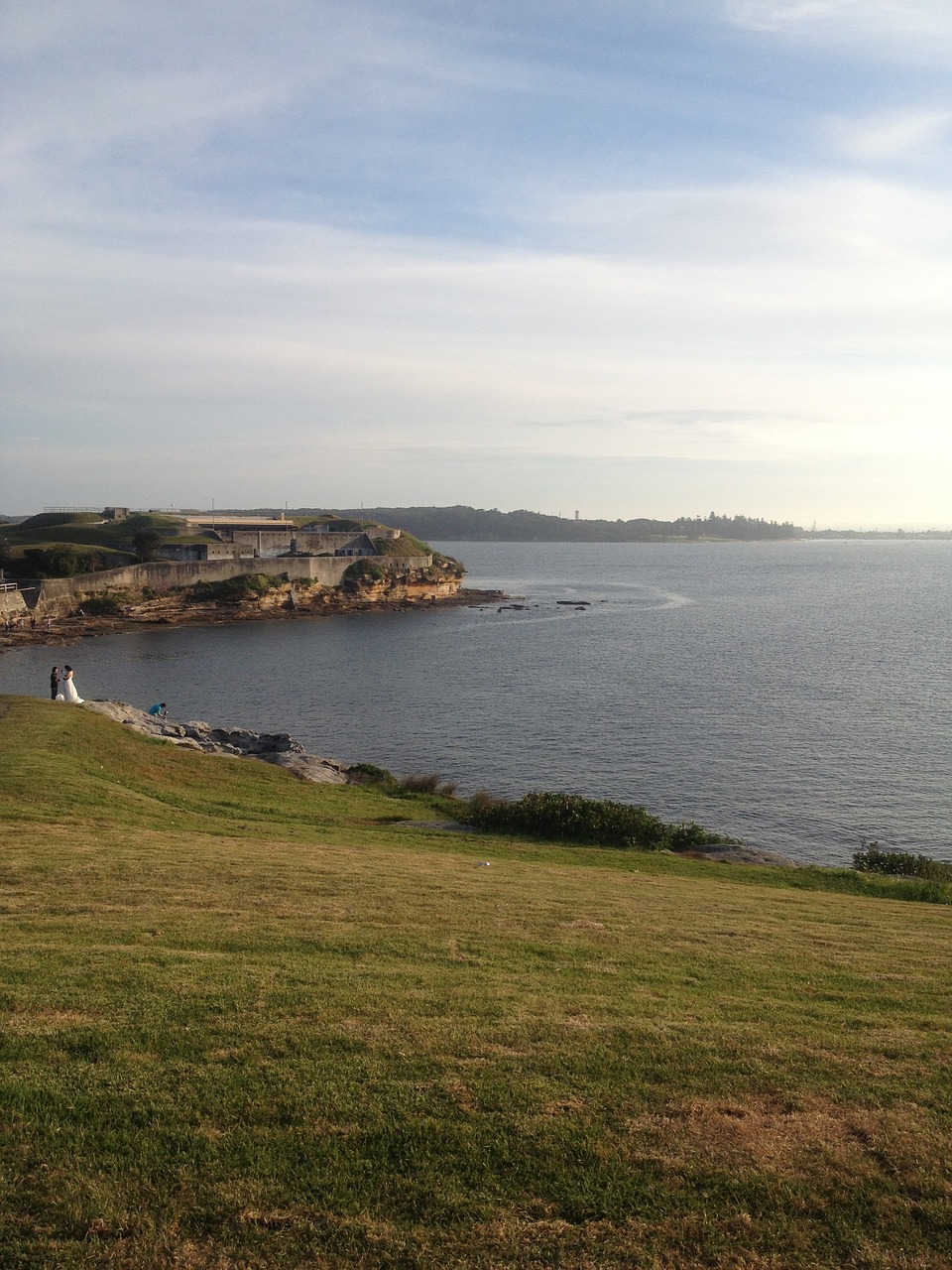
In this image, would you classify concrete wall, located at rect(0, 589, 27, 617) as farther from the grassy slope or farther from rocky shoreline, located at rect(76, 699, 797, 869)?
the grassy slope

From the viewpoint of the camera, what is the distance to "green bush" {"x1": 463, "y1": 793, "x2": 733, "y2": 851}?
2302 cm

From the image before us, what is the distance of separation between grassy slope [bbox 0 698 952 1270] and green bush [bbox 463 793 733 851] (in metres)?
9.55

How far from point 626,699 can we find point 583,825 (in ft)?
93.7

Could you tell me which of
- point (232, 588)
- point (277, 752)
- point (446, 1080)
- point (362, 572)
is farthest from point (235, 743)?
point (362, 572)

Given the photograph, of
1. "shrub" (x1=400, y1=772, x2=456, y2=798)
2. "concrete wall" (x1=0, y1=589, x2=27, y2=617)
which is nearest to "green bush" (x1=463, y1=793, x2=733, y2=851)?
"shrub" (x1=400, y1=772, x2=456, y2=798)

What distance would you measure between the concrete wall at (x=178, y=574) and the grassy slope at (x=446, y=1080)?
77.8 meters

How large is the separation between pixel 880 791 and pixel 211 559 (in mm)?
80706

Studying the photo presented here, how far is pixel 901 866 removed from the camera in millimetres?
23453

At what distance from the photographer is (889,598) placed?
408ft

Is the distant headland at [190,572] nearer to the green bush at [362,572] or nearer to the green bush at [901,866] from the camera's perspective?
the green bush at [362,572]

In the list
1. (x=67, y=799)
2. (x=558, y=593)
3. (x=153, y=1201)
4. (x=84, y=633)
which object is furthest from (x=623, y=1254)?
(x=558, y=593)

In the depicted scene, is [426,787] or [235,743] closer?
[426,787]

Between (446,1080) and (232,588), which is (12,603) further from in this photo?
(446,1080)

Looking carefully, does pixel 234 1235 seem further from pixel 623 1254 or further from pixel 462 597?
pixel 462 597
